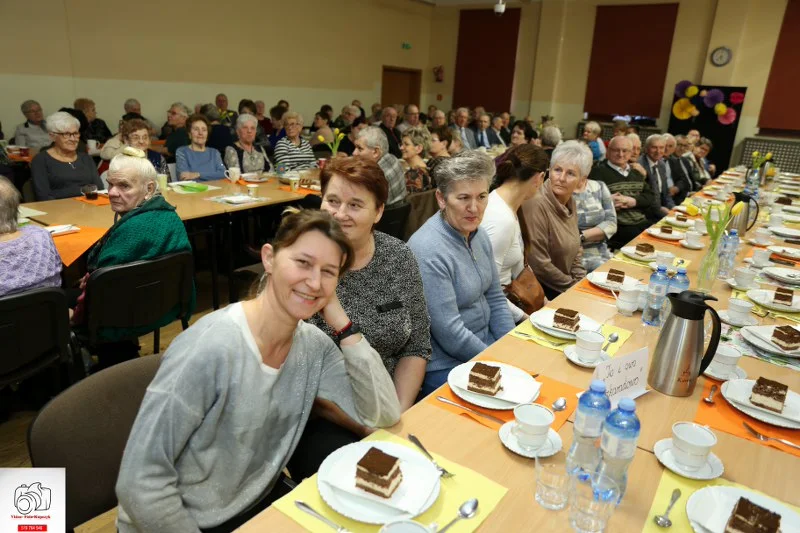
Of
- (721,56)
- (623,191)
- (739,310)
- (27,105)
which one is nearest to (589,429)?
(739,310)

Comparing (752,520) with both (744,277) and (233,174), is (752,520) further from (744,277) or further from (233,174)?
(233,174)

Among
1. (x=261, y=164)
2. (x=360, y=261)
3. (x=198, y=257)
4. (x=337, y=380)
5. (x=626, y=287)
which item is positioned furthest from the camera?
(x=261, y=164)

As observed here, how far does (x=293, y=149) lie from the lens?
18.4ft

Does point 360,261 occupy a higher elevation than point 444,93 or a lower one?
lower

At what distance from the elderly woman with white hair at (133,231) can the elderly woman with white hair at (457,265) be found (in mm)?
1212

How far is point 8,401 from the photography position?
2713mm

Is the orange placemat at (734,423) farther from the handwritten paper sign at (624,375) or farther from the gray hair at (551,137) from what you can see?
the gray hair at (551,137)

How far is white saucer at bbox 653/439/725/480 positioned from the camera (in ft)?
3.84

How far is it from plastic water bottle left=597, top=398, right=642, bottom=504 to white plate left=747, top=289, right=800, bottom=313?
1.65 metres

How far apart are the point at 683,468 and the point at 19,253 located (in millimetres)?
2419

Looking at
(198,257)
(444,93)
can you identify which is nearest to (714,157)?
(444,93)

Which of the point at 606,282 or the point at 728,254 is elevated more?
the point at 728,254

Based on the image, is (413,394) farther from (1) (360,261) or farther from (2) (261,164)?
(2) (261,164)

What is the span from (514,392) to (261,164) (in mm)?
4435
